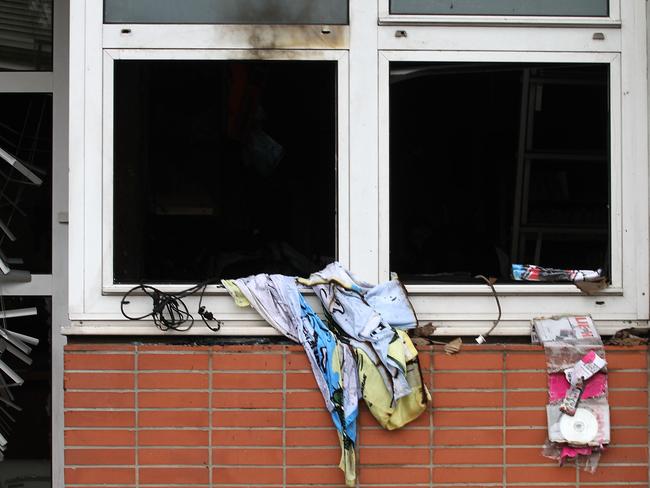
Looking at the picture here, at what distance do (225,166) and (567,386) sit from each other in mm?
1646

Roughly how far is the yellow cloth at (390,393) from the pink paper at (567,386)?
501 millimetres

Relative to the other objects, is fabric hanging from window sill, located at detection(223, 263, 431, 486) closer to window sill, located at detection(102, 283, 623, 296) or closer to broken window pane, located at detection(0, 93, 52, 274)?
window sill, located at detection(102, 283, 623, 296)

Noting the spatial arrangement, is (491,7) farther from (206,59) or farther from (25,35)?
(25,35)

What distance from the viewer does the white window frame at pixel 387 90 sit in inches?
139

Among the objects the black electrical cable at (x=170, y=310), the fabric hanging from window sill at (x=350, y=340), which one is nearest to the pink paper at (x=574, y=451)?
the fabric hanging from window sill at (x=350, y=340)

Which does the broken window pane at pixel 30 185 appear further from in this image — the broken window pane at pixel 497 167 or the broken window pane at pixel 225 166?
the broken window pane at pixel 497 167

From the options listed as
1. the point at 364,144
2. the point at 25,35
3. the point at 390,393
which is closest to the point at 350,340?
the point at 390,393

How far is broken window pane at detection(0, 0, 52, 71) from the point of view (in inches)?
166

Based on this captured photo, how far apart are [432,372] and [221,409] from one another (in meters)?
0.85

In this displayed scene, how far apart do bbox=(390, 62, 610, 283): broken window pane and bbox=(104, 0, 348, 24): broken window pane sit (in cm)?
51

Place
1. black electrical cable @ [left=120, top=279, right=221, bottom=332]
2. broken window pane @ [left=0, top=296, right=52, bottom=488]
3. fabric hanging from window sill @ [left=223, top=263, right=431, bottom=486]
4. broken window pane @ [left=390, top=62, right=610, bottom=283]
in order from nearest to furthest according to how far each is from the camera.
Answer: fabric hanging from window sill @ [left=223, top=263, right=431, bottom=486], black electrical cable @ [left=120, top=279, right=221, bottom=332], broken window pane @ [left=390, top=62, right=610, bottom=283], broken window pane @ [left=0, top=296, right=52, bottom=488]

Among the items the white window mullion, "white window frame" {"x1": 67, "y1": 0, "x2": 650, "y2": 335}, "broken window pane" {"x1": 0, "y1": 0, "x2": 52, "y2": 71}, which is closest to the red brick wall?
"white window frame" {"x1": 67, "y1": 0, "x2": 650, "y2": 335}

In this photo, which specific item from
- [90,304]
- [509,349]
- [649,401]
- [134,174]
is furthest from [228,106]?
[649,401]

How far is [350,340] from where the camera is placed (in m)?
3.43
